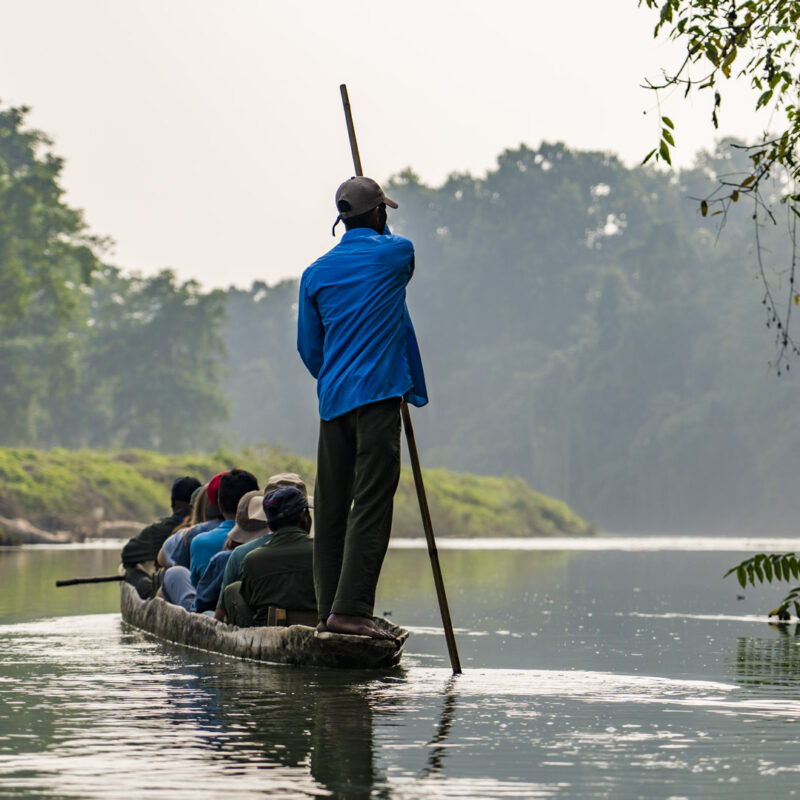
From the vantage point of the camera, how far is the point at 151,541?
43.3 ft

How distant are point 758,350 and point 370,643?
80.0m

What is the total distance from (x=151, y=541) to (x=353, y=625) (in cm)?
563

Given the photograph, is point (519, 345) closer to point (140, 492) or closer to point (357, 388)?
point (140, 492)

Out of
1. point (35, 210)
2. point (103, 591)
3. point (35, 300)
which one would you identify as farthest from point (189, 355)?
point (103, 591)

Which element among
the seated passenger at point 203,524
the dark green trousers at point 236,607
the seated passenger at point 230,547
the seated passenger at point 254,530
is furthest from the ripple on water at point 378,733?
the seated passenger at point 203,524

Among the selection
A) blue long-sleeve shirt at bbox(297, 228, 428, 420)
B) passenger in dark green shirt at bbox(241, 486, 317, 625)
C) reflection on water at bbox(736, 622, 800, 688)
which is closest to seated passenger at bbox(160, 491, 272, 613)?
passenger in dark green shirt at bbox(241, 486, 317, 625)

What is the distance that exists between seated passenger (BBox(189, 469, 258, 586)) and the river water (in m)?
0.66

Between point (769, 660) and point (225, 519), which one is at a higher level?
point (225, 519)

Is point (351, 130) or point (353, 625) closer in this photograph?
point (353, 625)

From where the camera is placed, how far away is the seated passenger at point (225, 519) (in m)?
10.7

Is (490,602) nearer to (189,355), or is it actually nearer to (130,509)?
(130,509)

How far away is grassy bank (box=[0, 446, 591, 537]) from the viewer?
4294cm

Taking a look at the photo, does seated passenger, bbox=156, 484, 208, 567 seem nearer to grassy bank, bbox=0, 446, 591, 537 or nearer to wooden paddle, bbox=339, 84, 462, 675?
wooden paddle, bbox=339, 84, 462, 675

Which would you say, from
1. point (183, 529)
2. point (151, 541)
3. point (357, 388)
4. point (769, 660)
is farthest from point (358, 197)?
point (151, 541)
